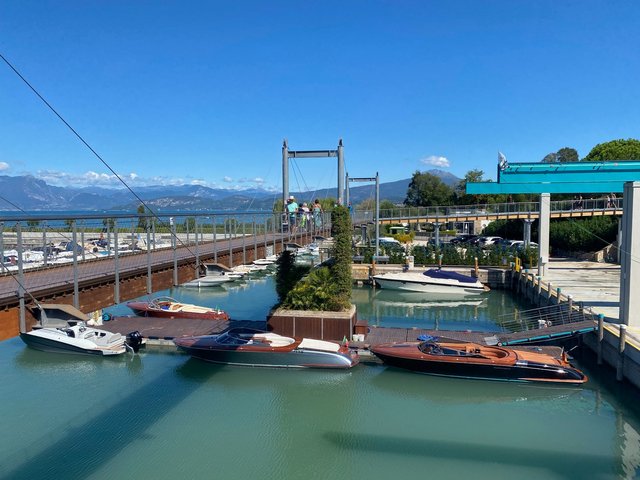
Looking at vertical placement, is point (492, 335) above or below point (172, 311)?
below

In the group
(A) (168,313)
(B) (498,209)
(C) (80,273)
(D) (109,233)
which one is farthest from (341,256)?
(B) (498,209)

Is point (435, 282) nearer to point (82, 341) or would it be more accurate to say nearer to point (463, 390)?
point (463, 390)

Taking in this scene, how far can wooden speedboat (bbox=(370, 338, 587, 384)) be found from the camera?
53.1 ft

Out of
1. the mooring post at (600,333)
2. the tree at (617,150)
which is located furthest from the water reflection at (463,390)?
the tree at (617,150)

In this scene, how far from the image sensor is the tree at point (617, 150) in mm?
56938

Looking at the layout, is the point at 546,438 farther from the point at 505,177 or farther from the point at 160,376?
the point at 160,376

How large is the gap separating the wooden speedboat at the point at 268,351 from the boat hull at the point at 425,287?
17093 mm

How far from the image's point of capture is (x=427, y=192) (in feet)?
292

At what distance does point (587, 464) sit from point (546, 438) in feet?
4.27

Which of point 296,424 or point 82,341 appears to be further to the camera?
point 82,341

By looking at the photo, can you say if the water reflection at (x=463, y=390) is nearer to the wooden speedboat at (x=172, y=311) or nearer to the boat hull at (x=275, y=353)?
the boat hull at (x=275, y=353)

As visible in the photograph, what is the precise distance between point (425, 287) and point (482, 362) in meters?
17.5

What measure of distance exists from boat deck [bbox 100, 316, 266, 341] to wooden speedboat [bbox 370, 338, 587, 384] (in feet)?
22.5

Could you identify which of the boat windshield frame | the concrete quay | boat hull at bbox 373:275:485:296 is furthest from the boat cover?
the boat windshield frame
